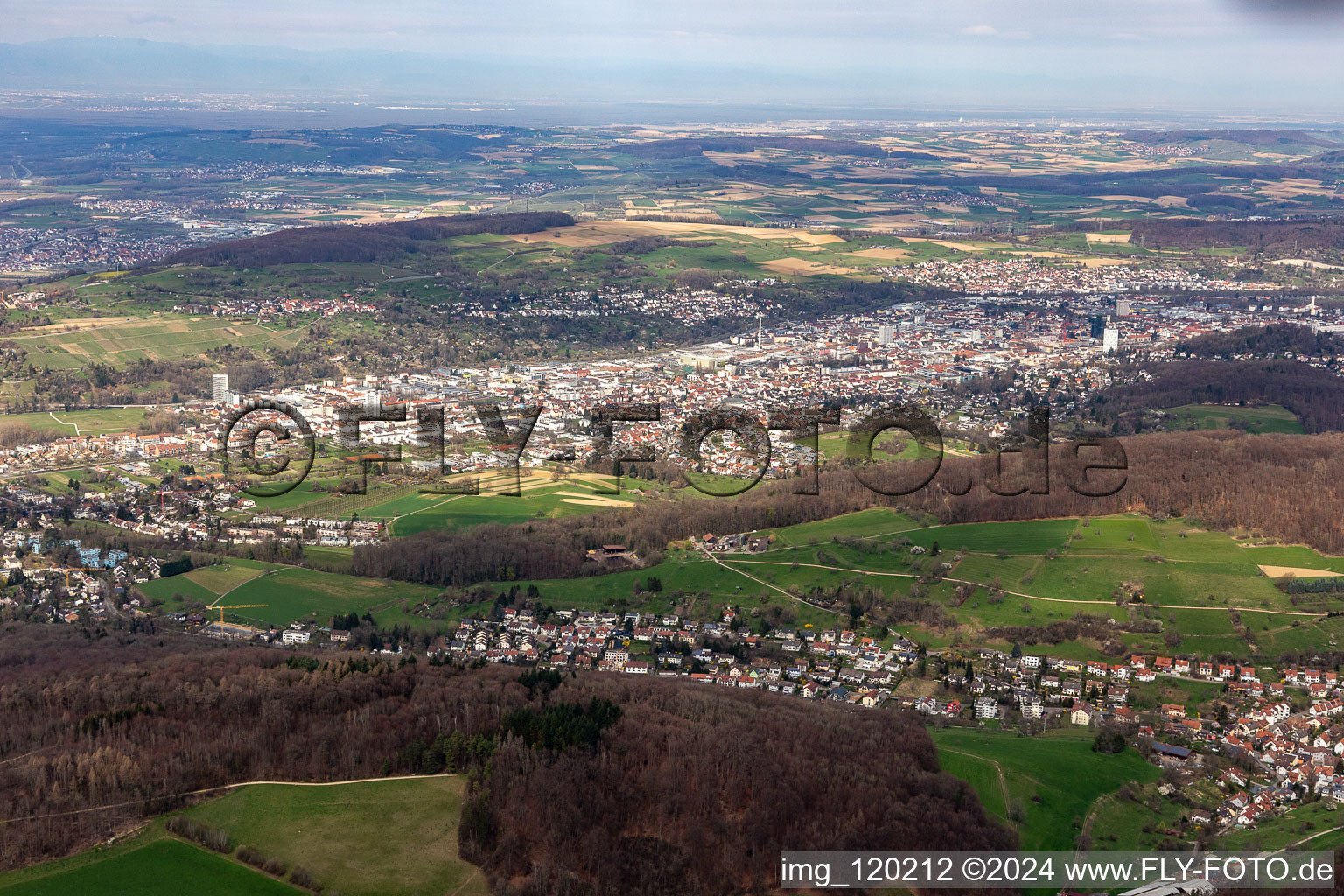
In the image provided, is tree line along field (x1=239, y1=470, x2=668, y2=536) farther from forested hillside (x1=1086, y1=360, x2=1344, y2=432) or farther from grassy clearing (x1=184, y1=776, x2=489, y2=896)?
forested hillside (x1=1086, y1=360, x2=1344, y2=432)

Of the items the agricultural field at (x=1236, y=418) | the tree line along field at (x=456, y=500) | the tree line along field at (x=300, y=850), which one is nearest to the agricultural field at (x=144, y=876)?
the tree line along field at (x=300, y=850)

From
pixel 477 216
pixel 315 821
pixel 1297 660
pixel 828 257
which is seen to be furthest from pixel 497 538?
pixel 477 216

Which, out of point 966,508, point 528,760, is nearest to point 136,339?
point 966,508

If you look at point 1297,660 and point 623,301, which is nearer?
point 1297,660

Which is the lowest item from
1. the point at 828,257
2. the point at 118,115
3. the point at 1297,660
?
the point at 1297,660

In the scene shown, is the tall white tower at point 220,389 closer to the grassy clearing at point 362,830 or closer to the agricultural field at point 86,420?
the agricultural field at point 86,420

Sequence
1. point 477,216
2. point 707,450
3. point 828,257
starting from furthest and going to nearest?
1. point 477,216
2. point 828,257
3. point 707,450

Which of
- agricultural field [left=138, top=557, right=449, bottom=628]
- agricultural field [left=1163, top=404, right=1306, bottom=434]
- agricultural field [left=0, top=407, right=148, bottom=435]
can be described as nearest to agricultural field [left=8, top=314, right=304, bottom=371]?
agricultural field [left=0, top=407, right=148, bottom=435]

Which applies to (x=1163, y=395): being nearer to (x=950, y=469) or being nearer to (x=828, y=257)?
(x=950, y=469)
